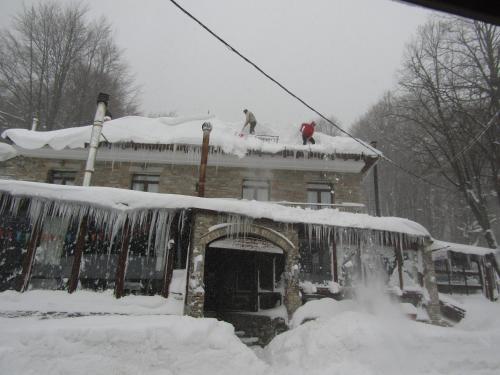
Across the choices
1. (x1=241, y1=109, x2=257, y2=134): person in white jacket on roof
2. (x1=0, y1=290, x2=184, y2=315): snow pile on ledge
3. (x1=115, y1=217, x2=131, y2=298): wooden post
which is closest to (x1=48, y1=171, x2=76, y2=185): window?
(x1=115, y1=217, x2=131, y2=298): wooden post

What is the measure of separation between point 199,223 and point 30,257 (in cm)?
461

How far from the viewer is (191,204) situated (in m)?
9.44

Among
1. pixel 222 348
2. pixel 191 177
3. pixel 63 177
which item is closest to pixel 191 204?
pixel 222 348

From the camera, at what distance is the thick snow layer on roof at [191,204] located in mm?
8758

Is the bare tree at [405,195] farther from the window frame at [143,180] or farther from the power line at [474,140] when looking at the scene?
the window frame at [143,180]

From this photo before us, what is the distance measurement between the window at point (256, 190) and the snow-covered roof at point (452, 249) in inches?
311

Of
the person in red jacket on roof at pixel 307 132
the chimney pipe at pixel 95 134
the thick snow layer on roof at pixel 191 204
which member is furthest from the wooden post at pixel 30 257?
the person in red jacket on roof at pixel 307 132

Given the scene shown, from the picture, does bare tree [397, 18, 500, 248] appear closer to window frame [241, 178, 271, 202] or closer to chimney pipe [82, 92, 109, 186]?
window frame [241, 178, 271, 202]

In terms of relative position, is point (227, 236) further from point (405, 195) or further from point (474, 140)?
point (405, 195)

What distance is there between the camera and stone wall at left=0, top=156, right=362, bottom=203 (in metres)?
13.5

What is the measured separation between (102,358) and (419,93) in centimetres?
1798

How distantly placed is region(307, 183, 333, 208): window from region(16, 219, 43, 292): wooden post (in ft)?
31.8

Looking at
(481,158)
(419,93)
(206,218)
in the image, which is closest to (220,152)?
(206,218)

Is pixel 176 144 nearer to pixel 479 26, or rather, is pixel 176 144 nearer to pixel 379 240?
pixel 379 240
